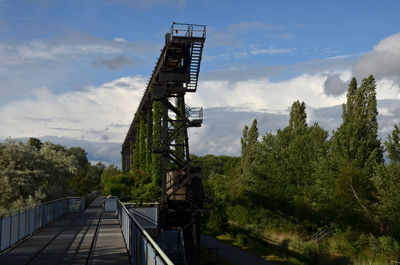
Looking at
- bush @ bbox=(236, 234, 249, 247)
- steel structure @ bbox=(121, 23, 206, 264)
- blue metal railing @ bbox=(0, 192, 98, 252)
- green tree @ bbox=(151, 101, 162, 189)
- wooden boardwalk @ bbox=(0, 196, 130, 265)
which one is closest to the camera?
wooden boardwalk @ bbox=(0, 196, 130, 265)

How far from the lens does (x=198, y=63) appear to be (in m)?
36.1

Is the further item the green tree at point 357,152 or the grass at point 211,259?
the green tree at point 357,152

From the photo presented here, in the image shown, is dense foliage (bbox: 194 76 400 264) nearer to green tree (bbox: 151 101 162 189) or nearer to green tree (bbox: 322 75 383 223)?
green tree (bbox: 322 75 383 223)

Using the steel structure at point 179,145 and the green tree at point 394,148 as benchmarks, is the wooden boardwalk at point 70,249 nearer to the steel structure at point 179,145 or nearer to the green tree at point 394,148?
the steel structure at point 179,145

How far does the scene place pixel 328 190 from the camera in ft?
141

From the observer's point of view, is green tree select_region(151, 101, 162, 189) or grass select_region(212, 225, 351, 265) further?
green tree select_region(151, 101, 162, 189)

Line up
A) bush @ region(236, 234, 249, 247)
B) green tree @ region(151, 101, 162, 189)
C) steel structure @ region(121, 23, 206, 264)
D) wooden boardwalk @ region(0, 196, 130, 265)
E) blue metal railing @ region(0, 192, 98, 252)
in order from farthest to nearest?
bush @ region(236, 234, 249, 247)
green tree @ region(151, 101, 162, 189)
steel structure @ region(121, 23, 206, 264)
blue metal railing @ region(0, 192, 98, 252)
wooden boardwalk @ region(0, 196, 130, 265)

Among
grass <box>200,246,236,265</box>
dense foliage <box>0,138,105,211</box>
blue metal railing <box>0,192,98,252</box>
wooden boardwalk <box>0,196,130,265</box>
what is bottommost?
grass <box>200,246,236,265</box>

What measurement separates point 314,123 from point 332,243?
2734cm

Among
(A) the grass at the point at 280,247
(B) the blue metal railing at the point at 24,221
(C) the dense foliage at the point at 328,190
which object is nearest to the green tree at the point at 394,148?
(C) the dense foliage at the point at 328,190

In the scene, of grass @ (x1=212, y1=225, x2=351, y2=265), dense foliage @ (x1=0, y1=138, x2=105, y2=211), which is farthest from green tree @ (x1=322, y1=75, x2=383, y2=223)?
dense foliage @ (x1=0, y1=138, x2=105, y2=211)

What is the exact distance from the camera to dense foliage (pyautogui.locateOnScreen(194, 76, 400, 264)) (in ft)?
116

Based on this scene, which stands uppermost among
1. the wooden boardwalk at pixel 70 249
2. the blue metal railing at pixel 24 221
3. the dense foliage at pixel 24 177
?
the dense foliage at pixel 24 177

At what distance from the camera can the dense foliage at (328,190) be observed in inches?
1388
